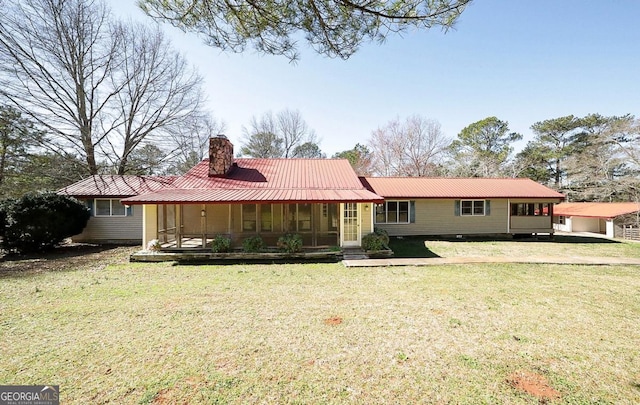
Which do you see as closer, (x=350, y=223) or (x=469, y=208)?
(x=350, y=223)

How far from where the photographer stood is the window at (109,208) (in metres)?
13.2

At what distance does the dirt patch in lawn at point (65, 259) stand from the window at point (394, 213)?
11.6 m

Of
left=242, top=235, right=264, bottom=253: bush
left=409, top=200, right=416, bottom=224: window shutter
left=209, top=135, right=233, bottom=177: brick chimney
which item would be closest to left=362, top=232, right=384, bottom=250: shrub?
left=242, top=235, right=264, bottom=253: bush

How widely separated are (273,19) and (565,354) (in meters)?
7.03

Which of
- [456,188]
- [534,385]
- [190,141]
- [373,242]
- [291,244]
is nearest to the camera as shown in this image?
[534,385]

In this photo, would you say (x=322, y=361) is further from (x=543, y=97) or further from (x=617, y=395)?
(x=543, y=97)

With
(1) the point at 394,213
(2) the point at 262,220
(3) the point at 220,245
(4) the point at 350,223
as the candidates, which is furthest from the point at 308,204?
(1) the point at 394,213

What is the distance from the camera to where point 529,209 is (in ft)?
50.3

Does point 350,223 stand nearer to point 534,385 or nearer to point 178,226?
point 178,226

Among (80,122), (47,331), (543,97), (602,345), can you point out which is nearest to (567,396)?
(602,345)

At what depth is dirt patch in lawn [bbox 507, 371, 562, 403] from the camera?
2.77 metres

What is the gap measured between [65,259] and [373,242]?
11107mm

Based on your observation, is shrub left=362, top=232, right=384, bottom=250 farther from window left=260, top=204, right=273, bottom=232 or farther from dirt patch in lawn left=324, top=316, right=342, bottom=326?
dirt patch in lawn left=324, top=316, right=342, bottom=326

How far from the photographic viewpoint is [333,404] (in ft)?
8.66
